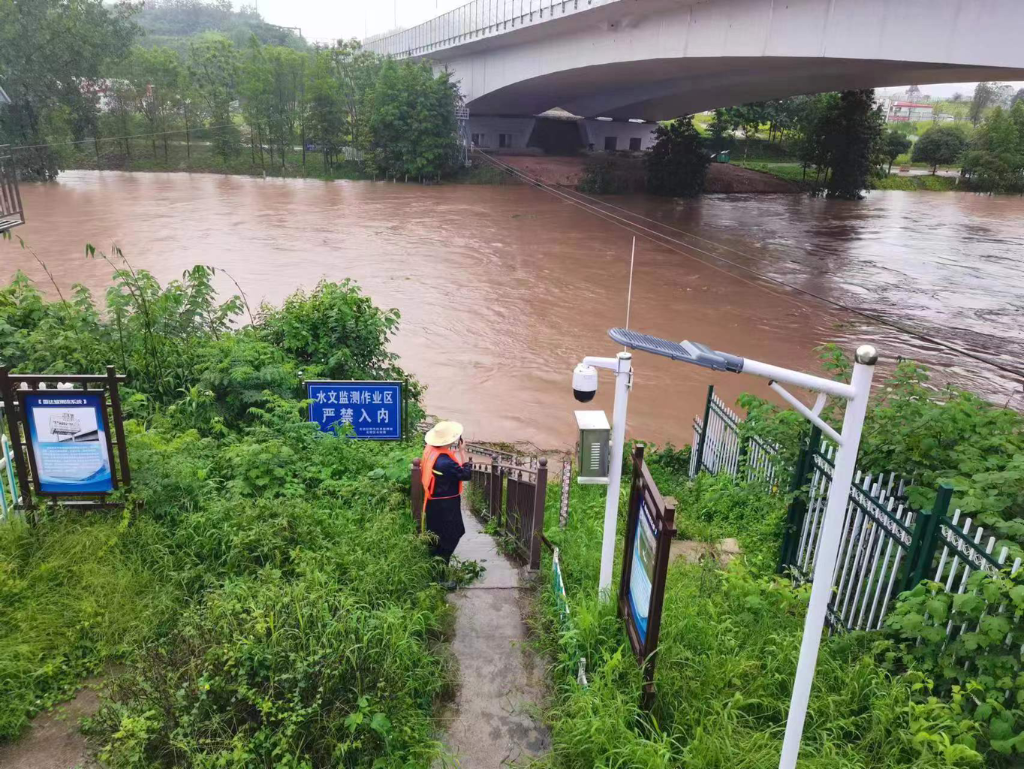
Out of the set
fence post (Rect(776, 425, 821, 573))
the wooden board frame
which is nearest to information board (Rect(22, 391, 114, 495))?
the wooden board frame

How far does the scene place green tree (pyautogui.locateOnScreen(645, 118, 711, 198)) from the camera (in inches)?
1467

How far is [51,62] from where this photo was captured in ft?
120

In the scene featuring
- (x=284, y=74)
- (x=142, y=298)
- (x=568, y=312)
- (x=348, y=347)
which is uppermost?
(x=284, y=74)

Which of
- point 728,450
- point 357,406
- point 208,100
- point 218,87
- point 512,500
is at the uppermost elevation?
point 218,87

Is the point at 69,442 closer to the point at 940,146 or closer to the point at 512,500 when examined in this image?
the point at 512,500

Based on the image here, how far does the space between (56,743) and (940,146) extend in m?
65.1

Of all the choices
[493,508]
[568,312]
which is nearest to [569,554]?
[493,508]

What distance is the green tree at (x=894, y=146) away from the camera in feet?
166

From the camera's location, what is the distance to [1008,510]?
4.38m

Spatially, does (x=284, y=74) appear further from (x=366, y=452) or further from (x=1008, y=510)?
(x=1008, y=510)

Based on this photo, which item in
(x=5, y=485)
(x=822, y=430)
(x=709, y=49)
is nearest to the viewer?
(x=822, y=430)

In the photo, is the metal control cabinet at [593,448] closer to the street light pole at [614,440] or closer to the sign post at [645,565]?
the street light pole at [614,440]

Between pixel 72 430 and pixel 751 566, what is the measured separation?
510 cm

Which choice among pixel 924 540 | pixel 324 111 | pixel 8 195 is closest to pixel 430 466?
pixel 924 540
